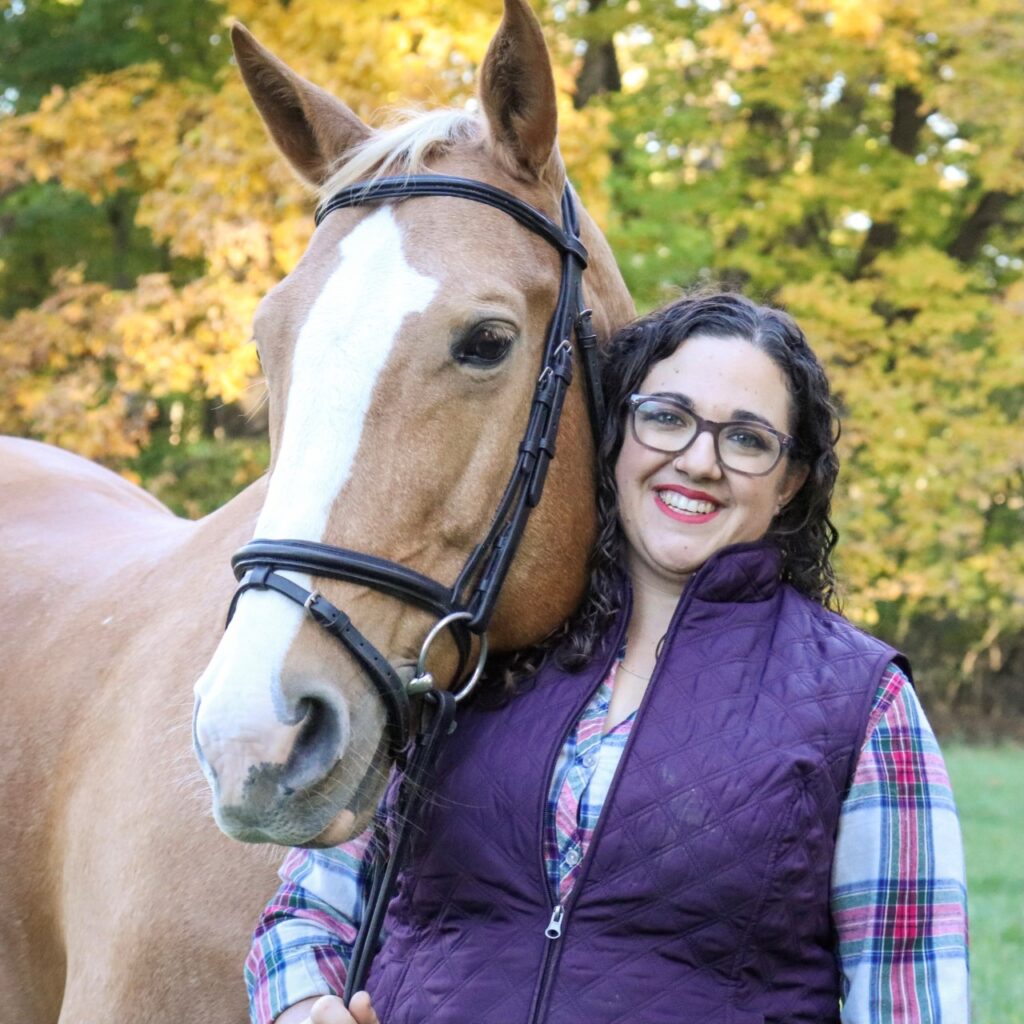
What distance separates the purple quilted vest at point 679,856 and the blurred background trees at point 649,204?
4.48m

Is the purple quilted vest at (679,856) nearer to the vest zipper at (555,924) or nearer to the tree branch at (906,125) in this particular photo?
the vest zipper at (555,924)

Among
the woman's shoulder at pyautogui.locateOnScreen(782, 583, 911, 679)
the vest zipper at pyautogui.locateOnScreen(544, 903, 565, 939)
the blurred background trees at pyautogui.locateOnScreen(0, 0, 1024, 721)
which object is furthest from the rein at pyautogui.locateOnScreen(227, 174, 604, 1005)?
the blurred background trees at pyautogui.locateOnScreen(0, 0, 1024, 721)

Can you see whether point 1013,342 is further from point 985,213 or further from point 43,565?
point 43,565

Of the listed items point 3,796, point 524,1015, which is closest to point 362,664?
point 524,1015

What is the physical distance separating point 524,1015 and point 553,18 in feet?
39.2

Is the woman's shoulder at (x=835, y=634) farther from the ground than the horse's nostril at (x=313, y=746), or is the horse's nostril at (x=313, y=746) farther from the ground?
the woman's shoulder at (x=835, y=634)

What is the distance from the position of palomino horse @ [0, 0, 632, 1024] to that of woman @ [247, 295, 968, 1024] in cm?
19

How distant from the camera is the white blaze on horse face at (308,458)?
5.95 ft

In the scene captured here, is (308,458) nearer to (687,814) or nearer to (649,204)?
(687,814)

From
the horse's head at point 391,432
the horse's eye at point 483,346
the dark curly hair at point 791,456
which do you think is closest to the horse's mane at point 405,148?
the horse's head at point 391,432

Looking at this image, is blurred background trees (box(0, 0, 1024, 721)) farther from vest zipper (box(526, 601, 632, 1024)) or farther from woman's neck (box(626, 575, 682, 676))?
vest zipper (box(526, 601, 632, 1024))

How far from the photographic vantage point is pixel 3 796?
343 centimetres

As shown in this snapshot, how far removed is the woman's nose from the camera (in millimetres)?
2205

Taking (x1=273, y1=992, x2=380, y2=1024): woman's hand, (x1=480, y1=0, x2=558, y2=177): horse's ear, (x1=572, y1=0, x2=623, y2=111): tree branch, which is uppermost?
(x1=572, y1=0, x2=623, y2=111): tree branch
